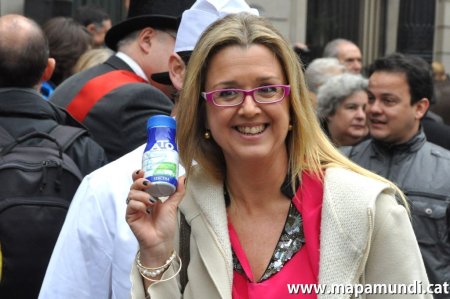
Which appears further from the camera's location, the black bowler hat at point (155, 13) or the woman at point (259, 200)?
the black bowler hat at point (155, 13)

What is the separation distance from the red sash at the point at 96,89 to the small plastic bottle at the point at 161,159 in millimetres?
2005

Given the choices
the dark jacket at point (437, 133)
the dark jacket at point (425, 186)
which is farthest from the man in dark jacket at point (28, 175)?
the dark jacket at point (437, 133)

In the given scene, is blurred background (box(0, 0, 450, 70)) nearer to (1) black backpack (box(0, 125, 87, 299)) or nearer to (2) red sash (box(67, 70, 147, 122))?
(2) red sash (box(67, 70, 147, 122))

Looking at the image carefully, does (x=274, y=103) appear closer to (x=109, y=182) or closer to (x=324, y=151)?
(x=324, y=151)

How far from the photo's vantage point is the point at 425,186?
5.35 m

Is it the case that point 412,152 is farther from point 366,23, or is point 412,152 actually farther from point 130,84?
point 366,23

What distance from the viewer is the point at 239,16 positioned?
2992mm

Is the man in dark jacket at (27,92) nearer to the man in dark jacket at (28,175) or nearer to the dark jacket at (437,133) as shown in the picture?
the man in dark jacket at (28,175)

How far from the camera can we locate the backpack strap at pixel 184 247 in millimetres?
2844

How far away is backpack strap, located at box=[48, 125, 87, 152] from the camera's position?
4.35m

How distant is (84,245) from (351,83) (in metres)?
4.62

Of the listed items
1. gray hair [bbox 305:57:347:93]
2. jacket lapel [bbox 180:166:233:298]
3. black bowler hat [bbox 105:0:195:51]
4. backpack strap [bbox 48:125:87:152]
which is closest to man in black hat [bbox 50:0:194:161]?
black bowler hat [bbox 105:0:195:51]

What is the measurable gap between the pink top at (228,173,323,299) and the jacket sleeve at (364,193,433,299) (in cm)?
16

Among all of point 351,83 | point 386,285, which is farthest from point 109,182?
point 351,83
